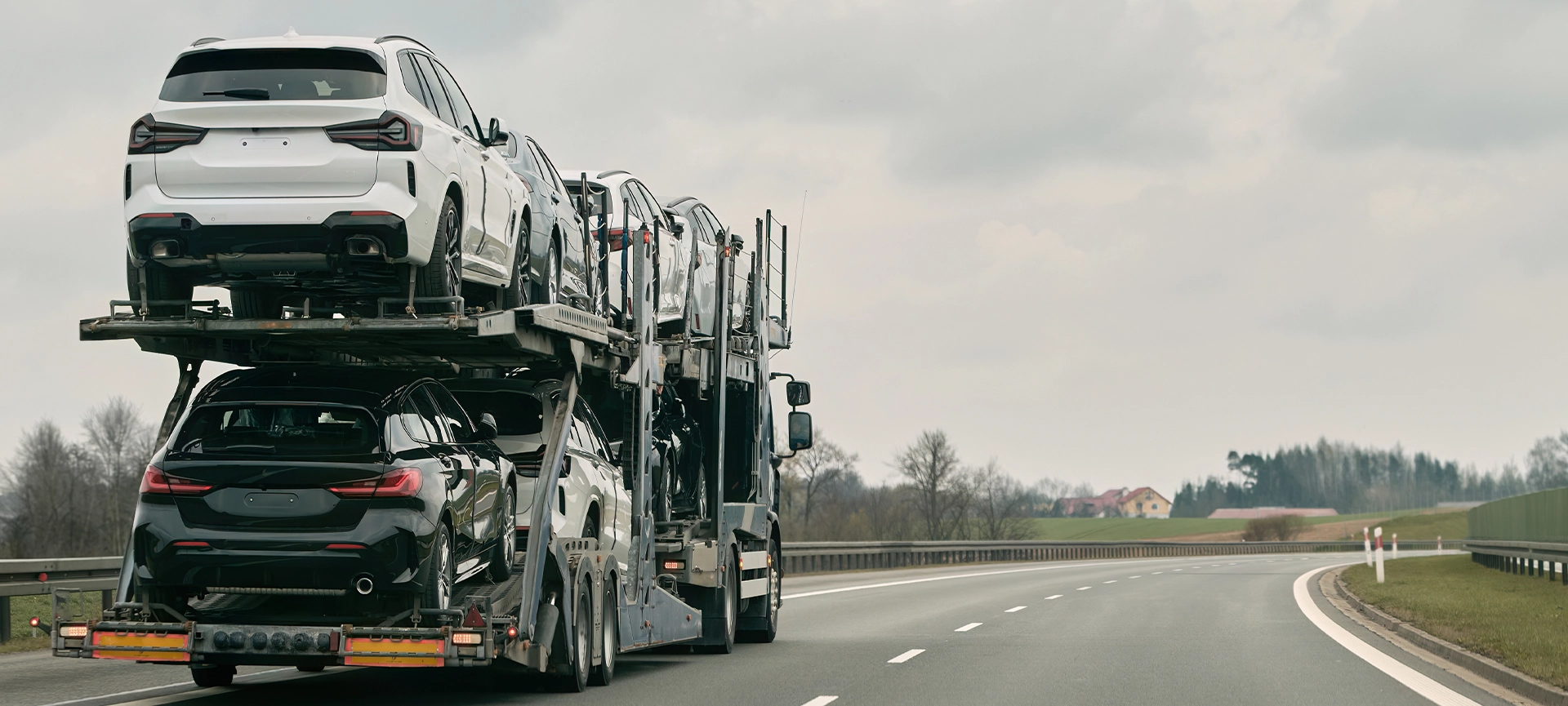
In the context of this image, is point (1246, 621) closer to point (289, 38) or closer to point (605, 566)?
point (605, 566)

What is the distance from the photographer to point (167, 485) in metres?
8.94

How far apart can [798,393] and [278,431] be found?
8.86m

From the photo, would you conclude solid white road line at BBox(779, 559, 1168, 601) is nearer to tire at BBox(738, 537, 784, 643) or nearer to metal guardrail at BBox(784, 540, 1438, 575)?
metal guardrail at BBox(784, 540, 1438, 575)

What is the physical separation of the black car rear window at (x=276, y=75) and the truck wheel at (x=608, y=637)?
388 centimetres

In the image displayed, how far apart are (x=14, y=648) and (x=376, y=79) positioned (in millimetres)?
7595

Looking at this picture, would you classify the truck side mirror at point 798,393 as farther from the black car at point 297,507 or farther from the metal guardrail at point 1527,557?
the metal guardrail at point 1527,557

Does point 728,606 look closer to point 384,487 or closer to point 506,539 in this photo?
point 506,539

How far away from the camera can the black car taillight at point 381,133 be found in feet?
29.7

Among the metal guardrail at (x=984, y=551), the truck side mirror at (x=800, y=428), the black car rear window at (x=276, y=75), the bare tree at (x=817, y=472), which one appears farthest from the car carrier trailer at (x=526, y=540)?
the bare tree at (x=817, y=472)

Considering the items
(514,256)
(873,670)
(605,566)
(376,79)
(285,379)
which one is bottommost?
(873,670)

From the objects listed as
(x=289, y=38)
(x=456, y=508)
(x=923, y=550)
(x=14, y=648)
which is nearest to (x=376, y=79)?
(x=289, y=38)

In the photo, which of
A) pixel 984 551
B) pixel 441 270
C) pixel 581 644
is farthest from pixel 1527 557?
pixel 984 551

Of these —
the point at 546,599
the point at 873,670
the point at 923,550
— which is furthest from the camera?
the point at 923,550

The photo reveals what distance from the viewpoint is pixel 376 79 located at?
9.27m
